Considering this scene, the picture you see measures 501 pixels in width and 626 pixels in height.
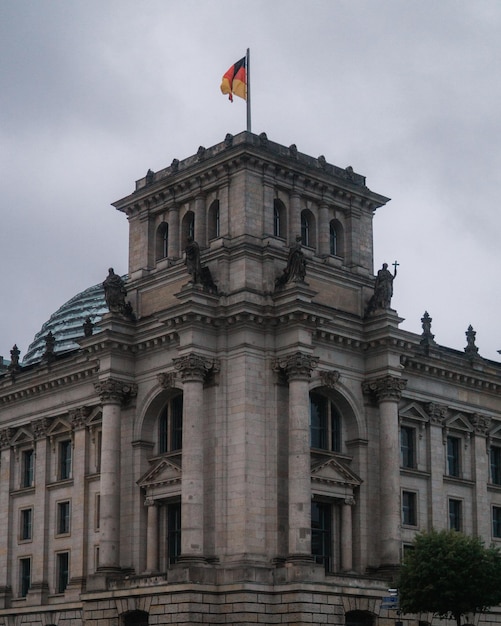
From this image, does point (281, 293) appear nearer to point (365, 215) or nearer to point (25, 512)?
point (365, 215)

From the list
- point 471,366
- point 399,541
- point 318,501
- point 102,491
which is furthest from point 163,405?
point 471,366

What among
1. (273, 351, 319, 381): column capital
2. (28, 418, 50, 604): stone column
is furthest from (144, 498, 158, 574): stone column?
(28, 418, 50, 604): stone column

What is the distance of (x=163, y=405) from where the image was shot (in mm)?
61812

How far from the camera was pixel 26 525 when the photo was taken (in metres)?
70.9

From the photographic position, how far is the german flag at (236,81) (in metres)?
63.5

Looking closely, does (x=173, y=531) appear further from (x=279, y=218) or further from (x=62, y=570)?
(x=279, y=218)

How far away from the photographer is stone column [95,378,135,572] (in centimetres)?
5941

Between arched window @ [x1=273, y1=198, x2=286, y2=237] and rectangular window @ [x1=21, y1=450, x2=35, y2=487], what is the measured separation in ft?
68.4

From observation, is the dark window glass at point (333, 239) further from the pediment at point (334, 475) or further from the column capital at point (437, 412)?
the pediment at point (334, 475)

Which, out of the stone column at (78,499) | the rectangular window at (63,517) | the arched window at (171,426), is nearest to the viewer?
the arched window at (171,426)

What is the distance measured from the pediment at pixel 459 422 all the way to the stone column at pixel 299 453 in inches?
511

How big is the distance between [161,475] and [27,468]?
1527 centimetres

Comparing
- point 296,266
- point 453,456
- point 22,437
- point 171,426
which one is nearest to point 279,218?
point 296,266

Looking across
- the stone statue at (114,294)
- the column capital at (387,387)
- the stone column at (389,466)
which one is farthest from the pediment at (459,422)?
the stone statue at (114,294)
